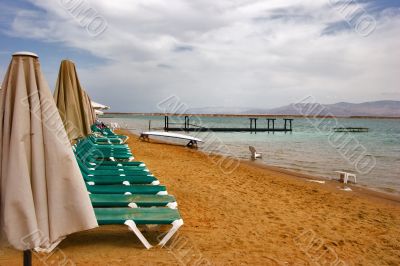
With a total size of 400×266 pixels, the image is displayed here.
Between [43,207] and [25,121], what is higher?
[25,121]

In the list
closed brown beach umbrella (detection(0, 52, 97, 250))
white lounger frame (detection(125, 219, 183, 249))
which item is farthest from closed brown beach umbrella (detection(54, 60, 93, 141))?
closed brown beach umbrella (detection(0, 52, 97, 250))

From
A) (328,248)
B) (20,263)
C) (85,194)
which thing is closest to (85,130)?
(20,263)

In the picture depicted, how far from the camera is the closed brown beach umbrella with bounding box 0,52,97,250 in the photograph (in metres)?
2.50

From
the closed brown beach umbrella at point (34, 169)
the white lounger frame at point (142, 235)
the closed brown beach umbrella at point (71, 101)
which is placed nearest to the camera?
the closed brown beach umbrella at point (34, 169)

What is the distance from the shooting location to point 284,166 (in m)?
16.3

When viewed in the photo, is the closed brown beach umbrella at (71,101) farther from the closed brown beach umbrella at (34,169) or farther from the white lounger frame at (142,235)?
the closed brown beach umbrella at (34,169)

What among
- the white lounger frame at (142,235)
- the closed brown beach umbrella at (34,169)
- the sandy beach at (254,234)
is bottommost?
the sandy beach at (254,234)

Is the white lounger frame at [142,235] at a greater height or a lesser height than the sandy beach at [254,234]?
greater

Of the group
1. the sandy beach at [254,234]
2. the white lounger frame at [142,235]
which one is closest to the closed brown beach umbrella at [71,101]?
the sandy beach at [254,234]

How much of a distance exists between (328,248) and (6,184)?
429 cm

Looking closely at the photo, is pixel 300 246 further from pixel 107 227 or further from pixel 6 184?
pixel 6 184

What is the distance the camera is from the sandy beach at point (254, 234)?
4.40 m

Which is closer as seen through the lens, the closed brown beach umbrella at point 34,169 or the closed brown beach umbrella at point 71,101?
the closed brown beach umbrella at point 34,169

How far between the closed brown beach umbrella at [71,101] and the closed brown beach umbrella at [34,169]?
3476 mm
